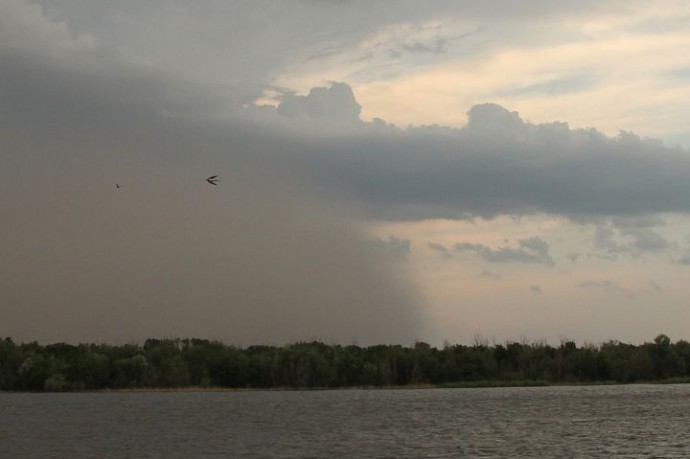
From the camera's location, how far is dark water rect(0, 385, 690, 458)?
6956 centimetres

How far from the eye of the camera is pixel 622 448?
226 ft

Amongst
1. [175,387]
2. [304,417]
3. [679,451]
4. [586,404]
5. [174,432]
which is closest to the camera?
[679,451]

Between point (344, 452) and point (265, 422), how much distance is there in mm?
37166

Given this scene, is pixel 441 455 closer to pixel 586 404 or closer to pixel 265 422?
pixel 265 422

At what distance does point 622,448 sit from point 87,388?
136 metres

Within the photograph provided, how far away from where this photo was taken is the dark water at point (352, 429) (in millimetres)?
69562

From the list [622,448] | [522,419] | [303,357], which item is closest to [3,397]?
[303,357]

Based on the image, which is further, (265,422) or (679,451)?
(265,422)

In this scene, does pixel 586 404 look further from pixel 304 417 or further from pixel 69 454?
pixel 69 454

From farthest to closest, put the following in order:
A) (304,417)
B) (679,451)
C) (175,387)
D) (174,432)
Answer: (175,387), (304,417), (174,432), (679,451)

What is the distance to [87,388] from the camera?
602 feet

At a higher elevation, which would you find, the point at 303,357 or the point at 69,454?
the point at 303,357

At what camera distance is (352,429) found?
9269 centimetres

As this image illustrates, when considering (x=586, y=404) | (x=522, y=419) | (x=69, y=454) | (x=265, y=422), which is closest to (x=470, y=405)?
(x=586, y=404)
